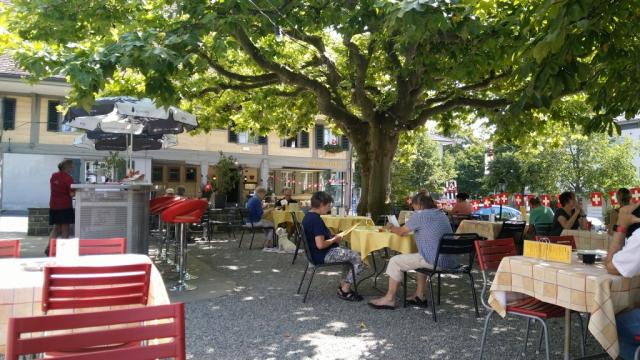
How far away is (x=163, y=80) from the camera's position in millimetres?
5766

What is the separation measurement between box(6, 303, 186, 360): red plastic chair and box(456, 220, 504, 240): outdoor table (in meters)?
8.62

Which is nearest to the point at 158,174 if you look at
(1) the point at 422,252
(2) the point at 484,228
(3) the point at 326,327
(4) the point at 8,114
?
(4) the point at 8,114

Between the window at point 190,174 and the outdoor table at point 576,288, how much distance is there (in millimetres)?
26335

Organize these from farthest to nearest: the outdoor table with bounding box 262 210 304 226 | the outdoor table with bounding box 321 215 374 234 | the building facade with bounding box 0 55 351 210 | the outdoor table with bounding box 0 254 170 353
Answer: the building facade with bounding box 0 55 351 210 < the outdoor table with bounding box 262 210 304 226 < the outdoor table with bounding box 321 215 374 234 < the outdoor table with bounding box 0 254 170 353

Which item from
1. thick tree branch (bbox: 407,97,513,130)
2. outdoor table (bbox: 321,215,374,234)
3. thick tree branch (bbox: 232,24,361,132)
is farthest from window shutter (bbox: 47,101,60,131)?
outdoor table (bbox: 321,215,374,234)

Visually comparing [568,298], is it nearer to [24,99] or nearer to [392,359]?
[392,359]

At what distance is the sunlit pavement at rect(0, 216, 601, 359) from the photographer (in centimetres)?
438

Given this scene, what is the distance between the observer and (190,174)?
1137 inches

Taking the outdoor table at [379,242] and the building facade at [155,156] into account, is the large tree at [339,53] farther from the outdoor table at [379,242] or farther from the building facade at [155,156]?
the building facade at [155,156]

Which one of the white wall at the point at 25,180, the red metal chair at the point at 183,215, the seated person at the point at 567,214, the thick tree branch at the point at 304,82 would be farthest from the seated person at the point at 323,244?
the white wall at the point at 25,180

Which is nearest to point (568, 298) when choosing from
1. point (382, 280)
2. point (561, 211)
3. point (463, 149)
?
point (382, 280)

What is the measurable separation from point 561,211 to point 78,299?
7.61 m

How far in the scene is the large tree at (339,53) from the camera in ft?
14.8

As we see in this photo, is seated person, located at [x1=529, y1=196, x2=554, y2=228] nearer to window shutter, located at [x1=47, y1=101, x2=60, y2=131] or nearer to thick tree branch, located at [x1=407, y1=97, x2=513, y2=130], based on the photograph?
thick tree branch, located at [x1=407, y1=97, x2=513, y2=130]
